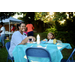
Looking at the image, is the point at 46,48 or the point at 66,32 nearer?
the point at 46,48

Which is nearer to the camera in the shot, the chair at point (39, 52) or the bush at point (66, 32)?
the chair at point (39, 52)

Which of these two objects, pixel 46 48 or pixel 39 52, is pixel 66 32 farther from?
pixel 39 52

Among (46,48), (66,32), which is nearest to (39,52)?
(46,48)

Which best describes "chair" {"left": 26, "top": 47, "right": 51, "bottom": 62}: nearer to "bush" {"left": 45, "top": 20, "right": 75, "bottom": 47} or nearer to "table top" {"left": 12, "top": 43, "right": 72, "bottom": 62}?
"table top" {"left": 12, "top": 43, "right": 72, "bottom": 62}

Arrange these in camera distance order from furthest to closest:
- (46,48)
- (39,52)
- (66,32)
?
(66,32)
(46,48)
(39,52)

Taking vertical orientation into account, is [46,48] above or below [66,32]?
above

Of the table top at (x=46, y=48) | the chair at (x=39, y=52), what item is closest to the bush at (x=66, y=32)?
the table top at (x=46, y=48)

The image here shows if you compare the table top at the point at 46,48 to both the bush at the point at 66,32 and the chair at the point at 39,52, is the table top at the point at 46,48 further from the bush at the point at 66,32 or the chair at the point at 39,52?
the bush at the point at 66,32

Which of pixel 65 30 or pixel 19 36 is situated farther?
pixel 65 30

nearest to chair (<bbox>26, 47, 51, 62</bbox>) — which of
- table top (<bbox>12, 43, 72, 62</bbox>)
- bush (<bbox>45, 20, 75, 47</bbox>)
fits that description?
table top (<bbox>12, 43, 72, 62</bbox>)
